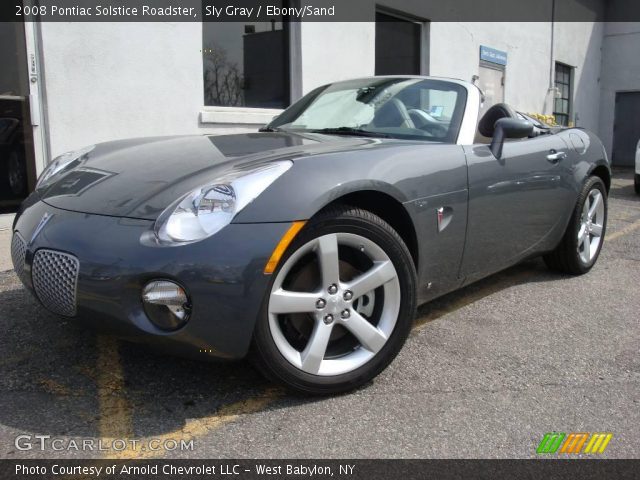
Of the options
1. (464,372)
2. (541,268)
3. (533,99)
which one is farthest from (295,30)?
(533,99)

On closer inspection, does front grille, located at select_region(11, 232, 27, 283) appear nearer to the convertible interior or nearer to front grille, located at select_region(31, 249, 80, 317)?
front grille, located at select_region(31, 249, 80, 317)

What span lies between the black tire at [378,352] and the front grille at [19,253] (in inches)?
39.2

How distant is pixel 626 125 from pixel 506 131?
16238 millimetres

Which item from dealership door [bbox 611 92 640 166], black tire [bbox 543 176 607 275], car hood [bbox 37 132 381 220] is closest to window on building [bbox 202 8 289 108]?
car hood [bbox 37 132 381 220]

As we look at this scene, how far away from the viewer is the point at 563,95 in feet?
52.0

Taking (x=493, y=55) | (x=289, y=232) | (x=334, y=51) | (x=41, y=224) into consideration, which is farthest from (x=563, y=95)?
(x=41, y=224)

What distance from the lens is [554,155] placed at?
388cm

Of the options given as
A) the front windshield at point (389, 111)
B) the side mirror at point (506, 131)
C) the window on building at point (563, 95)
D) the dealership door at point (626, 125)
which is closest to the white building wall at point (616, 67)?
the dealership door at point (626, 125)

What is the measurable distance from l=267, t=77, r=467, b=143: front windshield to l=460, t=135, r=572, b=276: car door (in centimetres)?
27

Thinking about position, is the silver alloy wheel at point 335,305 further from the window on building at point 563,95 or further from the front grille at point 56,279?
the window on building at point 563,95

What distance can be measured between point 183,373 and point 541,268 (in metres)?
3.11

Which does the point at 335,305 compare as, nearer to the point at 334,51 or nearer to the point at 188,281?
the point at 188,281

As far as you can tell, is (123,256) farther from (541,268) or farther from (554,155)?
(541,268)

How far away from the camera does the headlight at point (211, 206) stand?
84.7 inches
